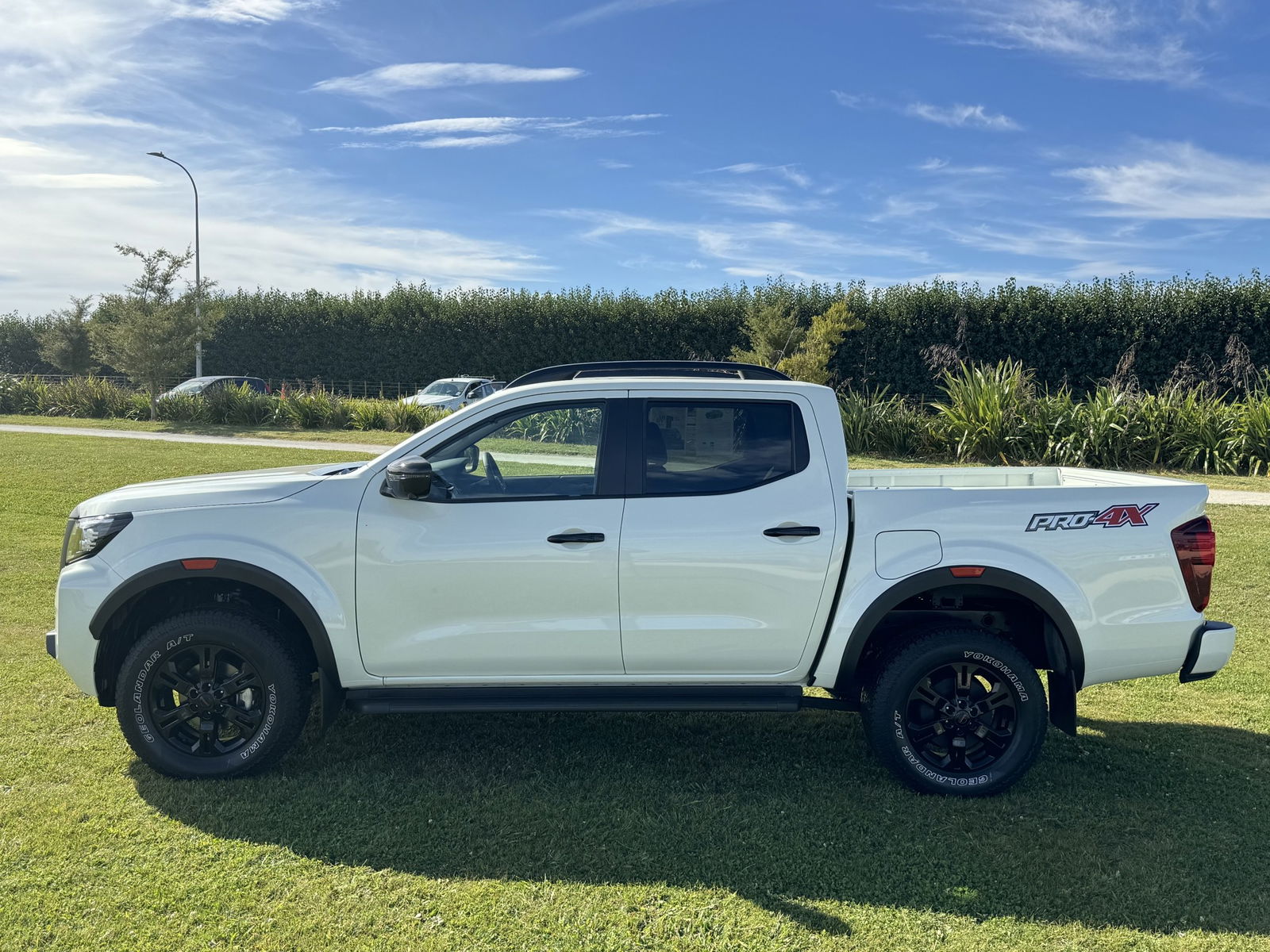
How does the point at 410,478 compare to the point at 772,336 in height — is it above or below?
below

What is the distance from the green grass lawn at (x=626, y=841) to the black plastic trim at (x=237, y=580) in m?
0.65

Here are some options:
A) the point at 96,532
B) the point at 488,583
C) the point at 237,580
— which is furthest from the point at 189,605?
the point at 488,583

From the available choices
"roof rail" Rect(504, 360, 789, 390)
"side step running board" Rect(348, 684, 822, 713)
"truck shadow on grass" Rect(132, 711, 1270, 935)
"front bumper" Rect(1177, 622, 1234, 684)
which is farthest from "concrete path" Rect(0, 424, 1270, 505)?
"side step running board" Rect(348, 684, 822, 713)

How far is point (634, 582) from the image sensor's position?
4355 millimetres

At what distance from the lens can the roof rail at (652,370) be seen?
485 cm

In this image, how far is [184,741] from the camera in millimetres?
4574

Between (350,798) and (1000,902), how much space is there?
2648 millimetres

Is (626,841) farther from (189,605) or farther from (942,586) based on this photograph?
(189,605)

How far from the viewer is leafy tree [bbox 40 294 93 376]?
3909 cm

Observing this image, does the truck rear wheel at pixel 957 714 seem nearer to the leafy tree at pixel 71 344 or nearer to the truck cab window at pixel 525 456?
the truck cab window at pixel 525 456

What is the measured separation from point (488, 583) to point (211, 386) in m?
25.3

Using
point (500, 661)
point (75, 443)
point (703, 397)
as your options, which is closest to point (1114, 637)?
point (703, 397)

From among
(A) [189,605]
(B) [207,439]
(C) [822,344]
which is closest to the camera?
(A) [189,605]

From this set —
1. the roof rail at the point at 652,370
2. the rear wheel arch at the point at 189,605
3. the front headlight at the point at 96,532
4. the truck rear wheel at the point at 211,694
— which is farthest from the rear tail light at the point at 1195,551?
the front headlight at the point at 96,532
